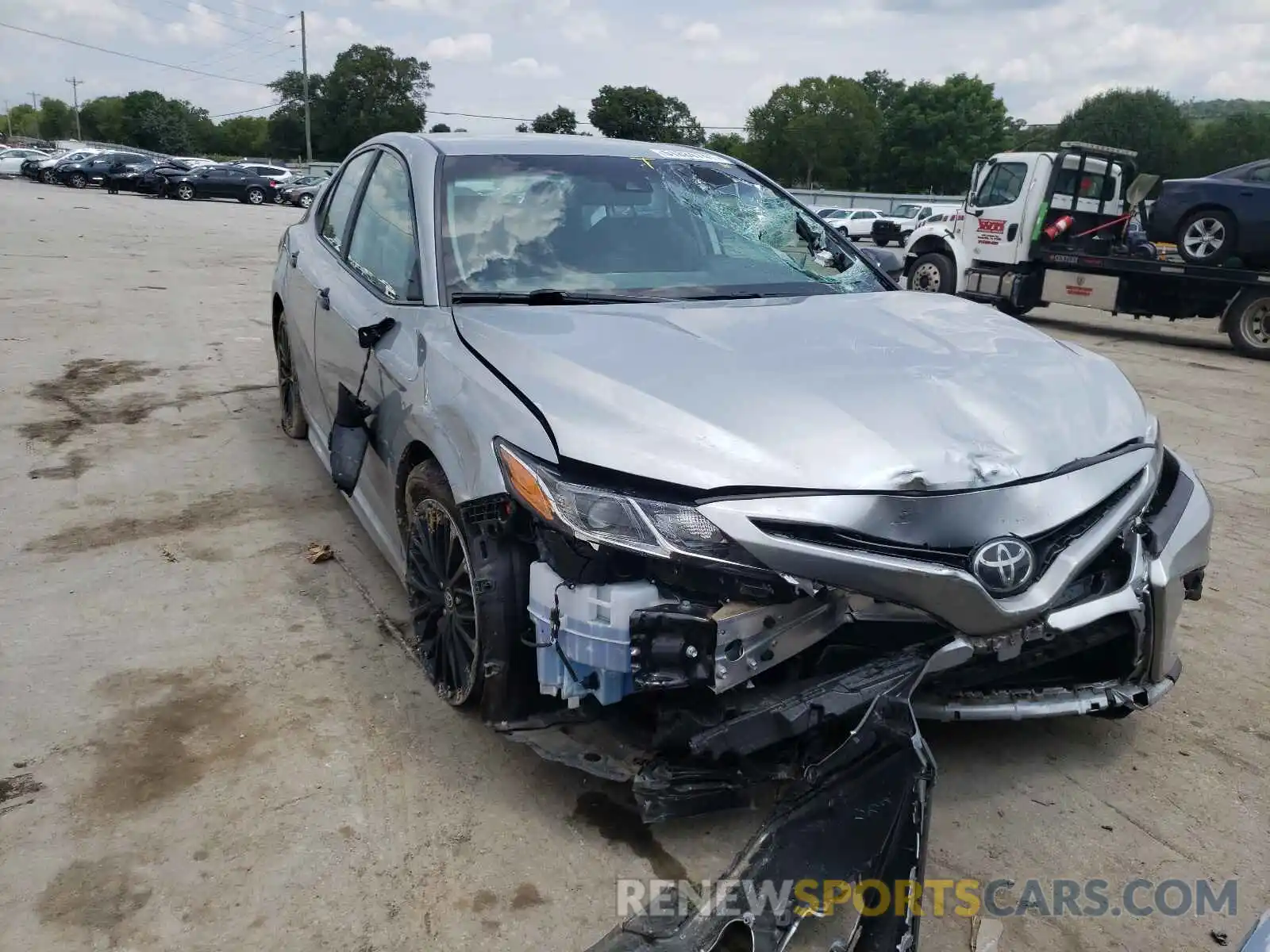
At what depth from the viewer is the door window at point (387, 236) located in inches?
139

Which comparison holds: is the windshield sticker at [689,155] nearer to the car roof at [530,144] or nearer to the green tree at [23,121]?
the car roof at [530,144]

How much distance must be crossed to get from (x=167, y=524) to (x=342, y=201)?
1.69 meters

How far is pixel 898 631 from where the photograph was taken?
243 cm

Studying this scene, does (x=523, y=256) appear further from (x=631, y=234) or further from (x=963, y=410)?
(x=963, y=410)

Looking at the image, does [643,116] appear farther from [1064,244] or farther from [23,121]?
[23,121]

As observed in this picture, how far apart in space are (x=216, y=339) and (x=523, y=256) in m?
6.55

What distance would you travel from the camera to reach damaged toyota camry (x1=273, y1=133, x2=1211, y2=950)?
230cm

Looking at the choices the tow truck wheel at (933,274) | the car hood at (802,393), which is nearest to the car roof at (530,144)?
the car hood at (802,393)

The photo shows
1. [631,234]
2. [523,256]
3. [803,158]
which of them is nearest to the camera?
[523,256]

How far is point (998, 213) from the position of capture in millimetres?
14266

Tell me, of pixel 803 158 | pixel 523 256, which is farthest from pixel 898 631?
pixel 803 158

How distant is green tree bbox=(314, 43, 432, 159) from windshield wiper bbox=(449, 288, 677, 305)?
86.4m

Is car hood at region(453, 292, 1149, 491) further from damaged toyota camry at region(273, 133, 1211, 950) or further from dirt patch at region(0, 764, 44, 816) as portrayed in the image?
dirt patch at region(0, 764, 44, 816)

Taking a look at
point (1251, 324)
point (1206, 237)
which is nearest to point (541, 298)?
point (1251, 324)
